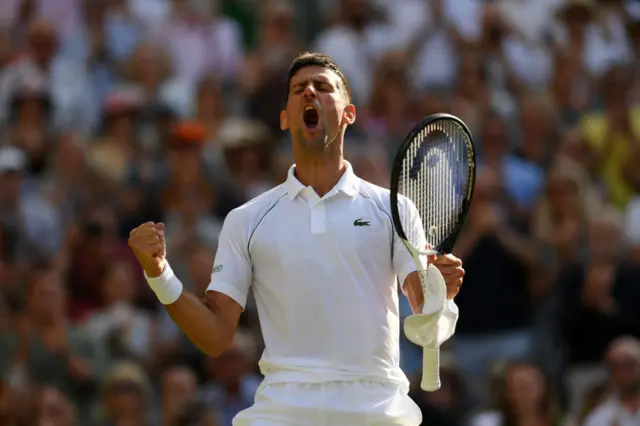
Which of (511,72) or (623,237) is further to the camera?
(511,72)

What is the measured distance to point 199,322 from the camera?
6285mm

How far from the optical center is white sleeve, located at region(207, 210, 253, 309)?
252 inches

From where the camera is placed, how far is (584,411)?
1053 cm

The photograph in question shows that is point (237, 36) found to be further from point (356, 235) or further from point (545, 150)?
point (356, 235)

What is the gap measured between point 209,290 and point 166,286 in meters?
0.28

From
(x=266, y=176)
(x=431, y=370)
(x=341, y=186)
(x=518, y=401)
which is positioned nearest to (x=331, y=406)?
(x=431, y=370)

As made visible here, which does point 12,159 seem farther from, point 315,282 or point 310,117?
point 315,282

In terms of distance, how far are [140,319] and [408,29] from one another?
4.07m

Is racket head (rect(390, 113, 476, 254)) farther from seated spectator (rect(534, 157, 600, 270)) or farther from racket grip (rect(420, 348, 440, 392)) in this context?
seated spectator (rect(534, 157, 600, 270))

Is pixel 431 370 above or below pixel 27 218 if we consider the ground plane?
above

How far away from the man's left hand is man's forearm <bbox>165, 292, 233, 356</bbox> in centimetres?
102

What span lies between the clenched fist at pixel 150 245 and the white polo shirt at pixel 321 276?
34cm

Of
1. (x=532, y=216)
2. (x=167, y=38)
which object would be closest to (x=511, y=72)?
(x=532, y=216)

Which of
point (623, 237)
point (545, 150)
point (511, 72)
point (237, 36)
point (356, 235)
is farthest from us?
point (237, 36)
